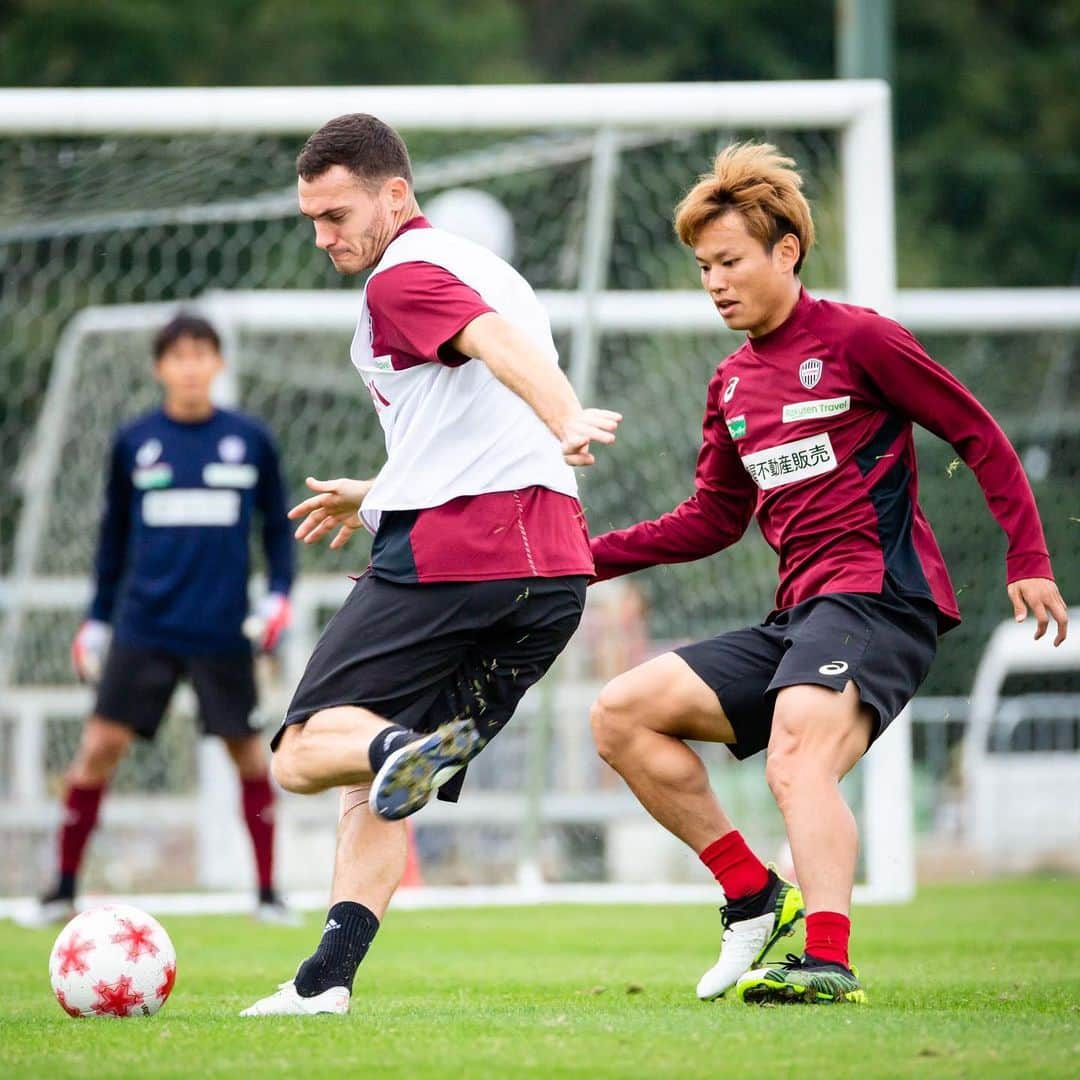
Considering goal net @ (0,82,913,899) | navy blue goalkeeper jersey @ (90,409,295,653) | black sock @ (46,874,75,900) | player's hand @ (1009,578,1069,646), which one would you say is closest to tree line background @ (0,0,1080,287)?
goal net @ (0,82,913,899)

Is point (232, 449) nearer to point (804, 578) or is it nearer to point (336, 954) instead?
point (804, 578)

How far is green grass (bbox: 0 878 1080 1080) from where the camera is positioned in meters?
3.89

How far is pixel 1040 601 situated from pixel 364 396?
9.87 meters

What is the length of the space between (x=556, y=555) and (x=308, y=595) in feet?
31.7

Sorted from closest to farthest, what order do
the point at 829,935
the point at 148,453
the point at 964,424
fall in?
1. the point at 829,935
2. the point at 964,424
3. the point at 148,453

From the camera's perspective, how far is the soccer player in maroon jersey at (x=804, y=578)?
4895 millimetres

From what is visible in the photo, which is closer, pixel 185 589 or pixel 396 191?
pixel 396 191

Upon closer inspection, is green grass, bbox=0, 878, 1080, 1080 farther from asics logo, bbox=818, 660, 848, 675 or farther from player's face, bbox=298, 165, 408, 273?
player's face, bbox=298, 165, 408, 273

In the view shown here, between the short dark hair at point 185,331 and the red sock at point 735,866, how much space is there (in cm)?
398

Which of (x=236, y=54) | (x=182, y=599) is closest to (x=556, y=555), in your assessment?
(x=182, y=599)

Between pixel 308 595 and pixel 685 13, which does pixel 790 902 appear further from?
pixel 685 13

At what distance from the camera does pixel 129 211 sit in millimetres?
11312

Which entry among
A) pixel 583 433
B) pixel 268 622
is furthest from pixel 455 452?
pixel 268 622

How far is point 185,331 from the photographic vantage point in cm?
838
